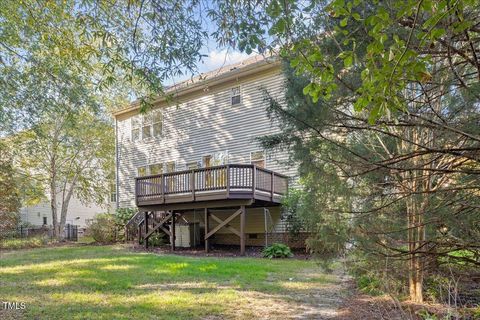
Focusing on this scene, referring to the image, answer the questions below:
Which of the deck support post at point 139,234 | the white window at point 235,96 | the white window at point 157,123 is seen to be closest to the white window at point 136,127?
the white window at point 157,123

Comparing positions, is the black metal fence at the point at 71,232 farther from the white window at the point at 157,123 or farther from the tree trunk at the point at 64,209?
the white window at the point at 157,123

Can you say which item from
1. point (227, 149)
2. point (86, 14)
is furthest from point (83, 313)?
point (227, 149)

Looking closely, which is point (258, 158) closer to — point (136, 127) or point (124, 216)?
point (124, 216)

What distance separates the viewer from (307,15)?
3229 mm

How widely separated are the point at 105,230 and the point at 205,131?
21.1ft

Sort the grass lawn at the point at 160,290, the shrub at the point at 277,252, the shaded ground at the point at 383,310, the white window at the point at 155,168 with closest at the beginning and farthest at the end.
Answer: the shaded ground at the point at 383,310 → the grass lawn at the point at 160,290 → the shrub at the point at 277,252 → the white window at the point at 155,168

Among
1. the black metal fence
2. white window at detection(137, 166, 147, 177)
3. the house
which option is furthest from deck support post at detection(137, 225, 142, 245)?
the black metal fence

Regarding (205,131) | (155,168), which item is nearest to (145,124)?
(155,168)

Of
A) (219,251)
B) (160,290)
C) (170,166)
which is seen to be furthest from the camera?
(170,166)

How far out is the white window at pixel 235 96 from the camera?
47.8ft

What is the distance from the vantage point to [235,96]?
1470 cm

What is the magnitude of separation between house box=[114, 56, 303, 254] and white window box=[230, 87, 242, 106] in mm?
42

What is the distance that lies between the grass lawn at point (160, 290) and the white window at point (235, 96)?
24.8ft

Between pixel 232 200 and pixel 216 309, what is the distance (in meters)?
7.25
